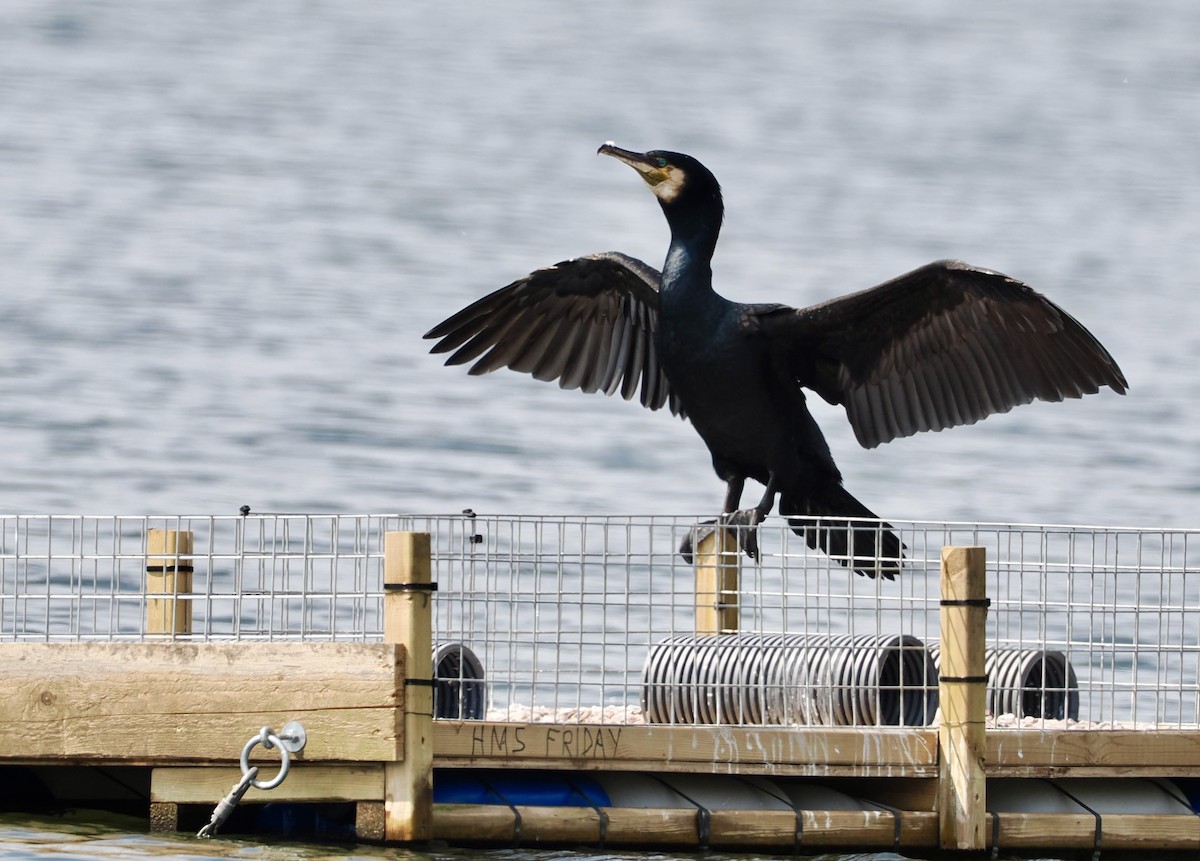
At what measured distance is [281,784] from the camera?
255 inches

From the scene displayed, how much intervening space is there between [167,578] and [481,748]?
223 centimetres

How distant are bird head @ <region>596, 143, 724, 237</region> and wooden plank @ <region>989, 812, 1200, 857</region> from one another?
273 centimetres

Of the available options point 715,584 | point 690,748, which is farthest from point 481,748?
point 715,584

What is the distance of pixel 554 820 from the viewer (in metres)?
6.55

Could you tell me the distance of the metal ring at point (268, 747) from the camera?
6348mm

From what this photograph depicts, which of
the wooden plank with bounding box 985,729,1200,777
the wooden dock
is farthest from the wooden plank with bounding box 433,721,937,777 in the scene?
the wooden plank with bounding box 985,729,1200,777

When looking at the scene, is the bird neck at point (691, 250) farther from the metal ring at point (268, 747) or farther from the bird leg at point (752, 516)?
the metal ring at point (268, 747)

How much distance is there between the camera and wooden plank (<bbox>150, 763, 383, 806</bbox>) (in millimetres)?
6418

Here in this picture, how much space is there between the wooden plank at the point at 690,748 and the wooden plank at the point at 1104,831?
0.34 meters

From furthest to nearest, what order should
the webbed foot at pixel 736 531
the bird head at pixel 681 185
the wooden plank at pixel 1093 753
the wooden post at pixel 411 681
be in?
the bird head at pixel 681 185 → the webbed foot at pixel 736 531 → the wooden plank at pixel 1093 753 → the wooden post at pixel 411 681

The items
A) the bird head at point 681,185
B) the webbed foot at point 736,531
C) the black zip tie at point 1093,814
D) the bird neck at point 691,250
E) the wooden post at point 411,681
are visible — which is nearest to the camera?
the wooden post at point 411,681

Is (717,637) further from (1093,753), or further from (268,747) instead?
(268,747)

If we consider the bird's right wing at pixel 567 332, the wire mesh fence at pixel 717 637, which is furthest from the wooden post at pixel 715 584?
the bird's right wing at pixel 567 332

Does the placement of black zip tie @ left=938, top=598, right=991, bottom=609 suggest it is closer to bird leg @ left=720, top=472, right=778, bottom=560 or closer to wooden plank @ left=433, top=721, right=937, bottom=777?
wooden plank @ left=433, top=721, right=937, bottom=777
